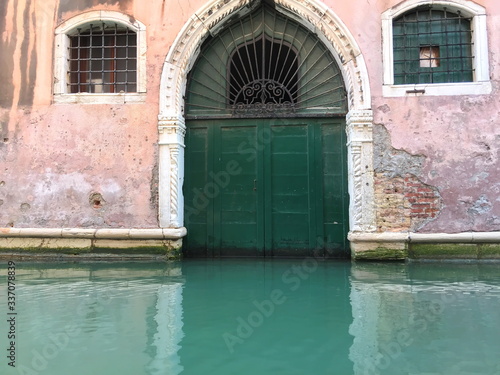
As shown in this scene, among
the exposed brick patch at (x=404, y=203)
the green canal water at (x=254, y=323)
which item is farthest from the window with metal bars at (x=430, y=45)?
the green canal water at (x=254, y=323)

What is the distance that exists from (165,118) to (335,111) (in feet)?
7.10

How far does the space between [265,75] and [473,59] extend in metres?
2.57

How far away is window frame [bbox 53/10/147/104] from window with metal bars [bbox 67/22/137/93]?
0.12 meters

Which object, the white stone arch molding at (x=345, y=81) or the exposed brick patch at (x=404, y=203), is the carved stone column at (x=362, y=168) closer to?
the white stone arch molding at (x=345, y=81)

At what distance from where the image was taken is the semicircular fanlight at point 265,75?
5785 mm

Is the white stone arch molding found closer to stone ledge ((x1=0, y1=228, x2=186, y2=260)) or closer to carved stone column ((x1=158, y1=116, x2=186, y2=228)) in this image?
carved stone column ((x1=158, y1=116, x2=186, y2=228))

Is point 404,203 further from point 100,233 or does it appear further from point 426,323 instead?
point 100,233

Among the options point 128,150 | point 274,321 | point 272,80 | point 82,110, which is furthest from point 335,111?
point 274,321

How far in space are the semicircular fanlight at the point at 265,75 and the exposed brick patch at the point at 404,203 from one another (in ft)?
3.97

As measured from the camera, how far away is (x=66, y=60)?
5.84m

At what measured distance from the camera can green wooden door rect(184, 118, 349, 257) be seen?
18.6ft

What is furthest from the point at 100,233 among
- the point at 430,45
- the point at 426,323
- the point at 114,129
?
the point at 430,45

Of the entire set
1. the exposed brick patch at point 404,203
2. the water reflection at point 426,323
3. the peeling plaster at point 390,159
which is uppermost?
the peeling plaster at point 390,159

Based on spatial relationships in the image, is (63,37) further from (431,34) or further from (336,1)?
(431,34)
